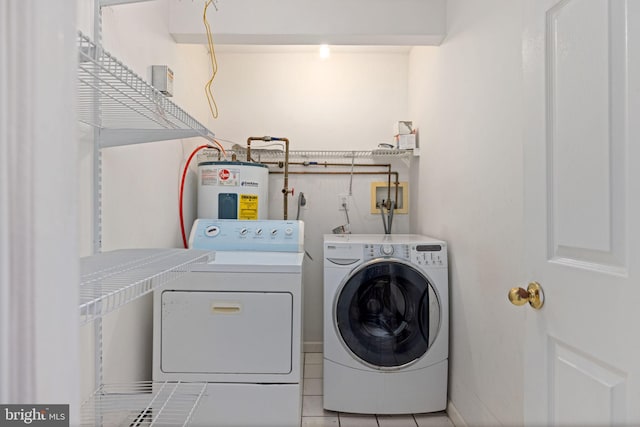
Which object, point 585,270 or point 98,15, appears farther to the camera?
point 98,15

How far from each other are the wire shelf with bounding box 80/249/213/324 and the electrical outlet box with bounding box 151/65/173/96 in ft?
2.07

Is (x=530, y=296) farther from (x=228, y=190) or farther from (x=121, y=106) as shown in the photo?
(x=228, y=190)

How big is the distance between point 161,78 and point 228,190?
88cm

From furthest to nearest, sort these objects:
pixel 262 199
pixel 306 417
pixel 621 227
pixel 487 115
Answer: pixel 262 199, pixel 306 417, pixel 487 115, pixel 621 227

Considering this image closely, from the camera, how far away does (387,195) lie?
300cm

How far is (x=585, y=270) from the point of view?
83 cm

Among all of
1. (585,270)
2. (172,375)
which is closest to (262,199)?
(172,375)

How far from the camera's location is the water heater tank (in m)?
2.29

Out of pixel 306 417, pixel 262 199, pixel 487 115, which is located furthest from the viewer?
pixel 262 199

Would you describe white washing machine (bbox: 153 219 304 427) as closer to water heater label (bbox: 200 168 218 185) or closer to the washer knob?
the washer knob

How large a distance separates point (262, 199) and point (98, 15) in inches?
52.5

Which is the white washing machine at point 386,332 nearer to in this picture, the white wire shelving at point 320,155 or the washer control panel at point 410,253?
the washer control panel at point 410,253

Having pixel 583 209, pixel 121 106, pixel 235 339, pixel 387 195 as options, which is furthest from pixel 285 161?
pixel 583 209

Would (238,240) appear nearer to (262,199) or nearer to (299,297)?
(262,199)
